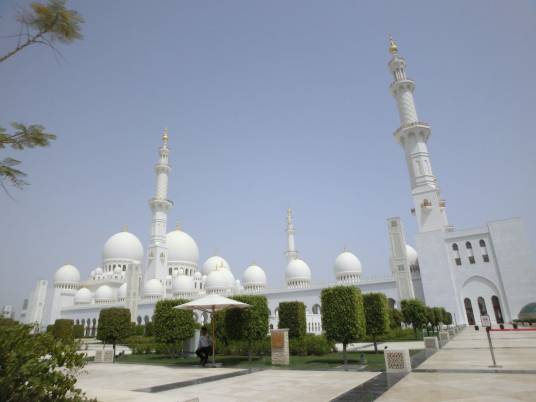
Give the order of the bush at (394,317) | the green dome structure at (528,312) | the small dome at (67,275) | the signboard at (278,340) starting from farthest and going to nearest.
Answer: the small dome at (67,275) → the green dome structure at (528,312) → the bush at (394,317) → the signboard at (278,340)

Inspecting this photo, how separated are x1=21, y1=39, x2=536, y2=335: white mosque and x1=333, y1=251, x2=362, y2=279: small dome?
0.12m

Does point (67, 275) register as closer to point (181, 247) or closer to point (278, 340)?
point (181, 247)

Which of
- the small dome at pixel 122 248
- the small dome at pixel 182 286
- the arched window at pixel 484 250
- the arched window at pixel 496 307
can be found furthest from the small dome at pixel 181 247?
the arched window at pixel 496 307

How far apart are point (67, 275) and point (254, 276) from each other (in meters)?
32.5

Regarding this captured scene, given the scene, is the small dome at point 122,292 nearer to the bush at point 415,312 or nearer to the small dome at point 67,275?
the small dome at point 67,275

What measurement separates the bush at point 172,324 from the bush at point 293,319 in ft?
17.5

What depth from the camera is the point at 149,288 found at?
4575 cm

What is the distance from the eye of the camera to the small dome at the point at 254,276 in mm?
49250

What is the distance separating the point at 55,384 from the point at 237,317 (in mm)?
12667

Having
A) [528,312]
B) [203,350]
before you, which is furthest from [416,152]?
[203,350]

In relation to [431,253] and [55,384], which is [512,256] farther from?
[55,384]

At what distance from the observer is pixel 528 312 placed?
95.7ft

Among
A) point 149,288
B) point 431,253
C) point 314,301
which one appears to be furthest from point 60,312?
point 431,253

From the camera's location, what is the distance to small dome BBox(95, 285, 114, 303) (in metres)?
51.2
